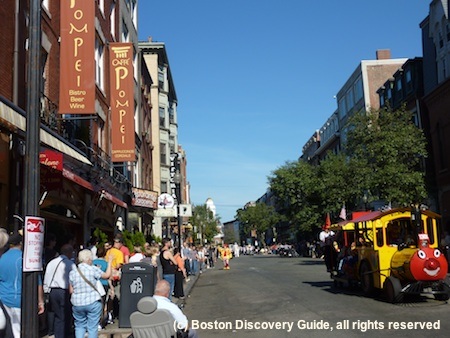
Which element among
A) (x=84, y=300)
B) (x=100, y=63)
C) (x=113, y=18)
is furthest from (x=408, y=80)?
(x=84, y=300)

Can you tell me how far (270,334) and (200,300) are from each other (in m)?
6.59

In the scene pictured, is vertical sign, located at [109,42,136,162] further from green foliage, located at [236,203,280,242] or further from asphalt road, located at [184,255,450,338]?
green foliage, located at [236,203,280,242]

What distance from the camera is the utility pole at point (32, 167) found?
5594 millimetres

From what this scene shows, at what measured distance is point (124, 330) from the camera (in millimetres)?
9656

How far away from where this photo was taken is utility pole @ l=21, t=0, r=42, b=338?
5594 mm

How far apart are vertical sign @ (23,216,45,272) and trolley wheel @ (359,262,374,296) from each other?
9.94 meters

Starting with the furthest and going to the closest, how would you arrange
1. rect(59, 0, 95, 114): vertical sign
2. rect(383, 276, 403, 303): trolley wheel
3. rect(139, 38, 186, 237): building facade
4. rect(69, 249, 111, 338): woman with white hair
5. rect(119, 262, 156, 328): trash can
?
rect(139, 38, 186, 237): building facade < rect(59, 0, 95, 114): vertical sign < rect(383, 276, 403, 303): trolley wheel < rect(119, 262, 156, 328): trash can < rect(69, 249, 111, 338): woman with white hair

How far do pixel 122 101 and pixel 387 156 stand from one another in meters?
14.6

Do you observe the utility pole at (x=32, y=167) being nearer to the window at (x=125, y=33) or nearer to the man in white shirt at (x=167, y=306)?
the man in white shirt at (x=167, y=306)

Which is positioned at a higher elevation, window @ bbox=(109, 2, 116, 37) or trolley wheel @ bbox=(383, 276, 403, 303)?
window @ bbox=(109, 2, 116, 37)

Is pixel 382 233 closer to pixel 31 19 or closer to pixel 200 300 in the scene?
pixel 200 300

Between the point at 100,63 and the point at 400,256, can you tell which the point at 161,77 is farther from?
the point at 400,256

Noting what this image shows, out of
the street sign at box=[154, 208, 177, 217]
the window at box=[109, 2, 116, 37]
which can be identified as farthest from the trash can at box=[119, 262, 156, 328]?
the street sign at box=[154, 208, 177, 217]

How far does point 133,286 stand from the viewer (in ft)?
33.8
